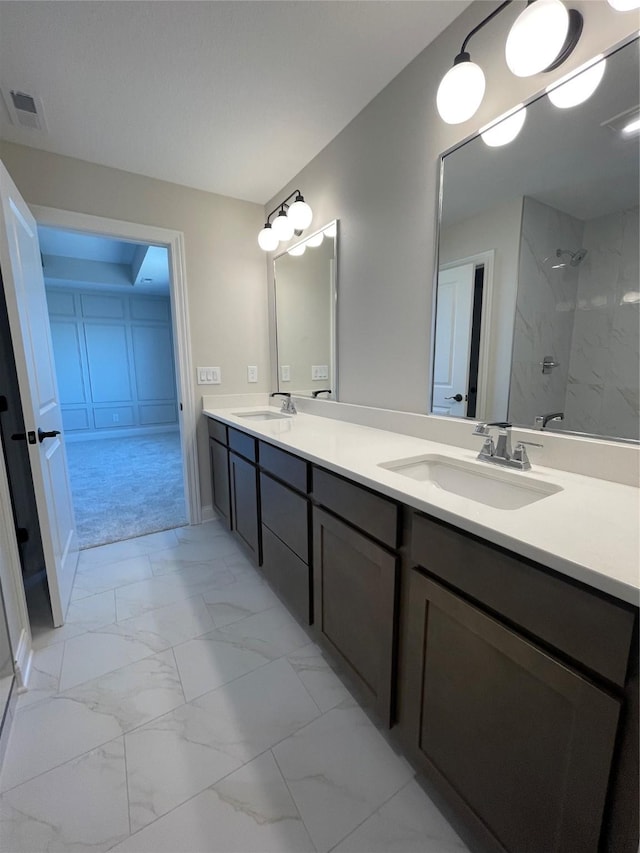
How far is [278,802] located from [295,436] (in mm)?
1139

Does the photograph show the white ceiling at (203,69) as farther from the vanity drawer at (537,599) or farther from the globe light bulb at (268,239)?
the vanity drawer at (537,599)

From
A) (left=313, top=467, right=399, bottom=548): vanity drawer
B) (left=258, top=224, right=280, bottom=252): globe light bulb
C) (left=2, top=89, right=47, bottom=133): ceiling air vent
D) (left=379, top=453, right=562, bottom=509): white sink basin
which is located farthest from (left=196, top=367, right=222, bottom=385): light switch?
(left=379, top=453, right=562, bottom=509): white sink basin

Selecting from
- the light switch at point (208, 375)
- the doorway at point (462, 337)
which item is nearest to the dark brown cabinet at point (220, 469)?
the light switch at point (208, 375)

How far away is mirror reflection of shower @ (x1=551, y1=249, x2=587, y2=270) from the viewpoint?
39.1 inches

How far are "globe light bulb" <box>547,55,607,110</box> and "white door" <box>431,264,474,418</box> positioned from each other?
47 centimetres

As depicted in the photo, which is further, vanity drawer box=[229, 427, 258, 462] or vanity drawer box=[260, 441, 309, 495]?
vanity drawer box=[229, 427, 258, 462]

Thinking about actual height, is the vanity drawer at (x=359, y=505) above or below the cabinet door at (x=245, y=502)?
above

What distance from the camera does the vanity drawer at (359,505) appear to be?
0.93 metres

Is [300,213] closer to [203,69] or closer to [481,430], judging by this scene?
[203,69]

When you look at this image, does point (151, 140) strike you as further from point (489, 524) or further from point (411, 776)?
point (411, 776)

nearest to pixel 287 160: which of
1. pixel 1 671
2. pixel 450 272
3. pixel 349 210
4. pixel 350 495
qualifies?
pixel 349 210

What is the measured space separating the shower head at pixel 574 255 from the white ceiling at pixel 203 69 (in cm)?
95

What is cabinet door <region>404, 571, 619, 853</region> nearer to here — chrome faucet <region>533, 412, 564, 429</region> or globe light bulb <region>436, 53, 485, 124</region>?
chrome faucet <region>533, 412, 564, 429</region>

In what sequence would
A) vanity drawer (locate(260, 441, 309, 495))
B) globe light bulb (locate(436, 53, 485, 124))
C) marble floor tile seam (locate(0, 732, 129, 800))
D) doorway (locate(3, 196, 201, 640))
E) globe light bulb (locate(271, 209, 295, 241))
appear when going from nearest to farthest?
marble floor tile seam (locate(0, 732, 129, 800)) → globe light bulb (locate(436, 53, 485, 124)) → vanity drawer (locate(260, 441, 309, 495)) → doorway (locate(3, 196, 201, 640)) → globe light bulb (locate(271, 209, 295, 241))
